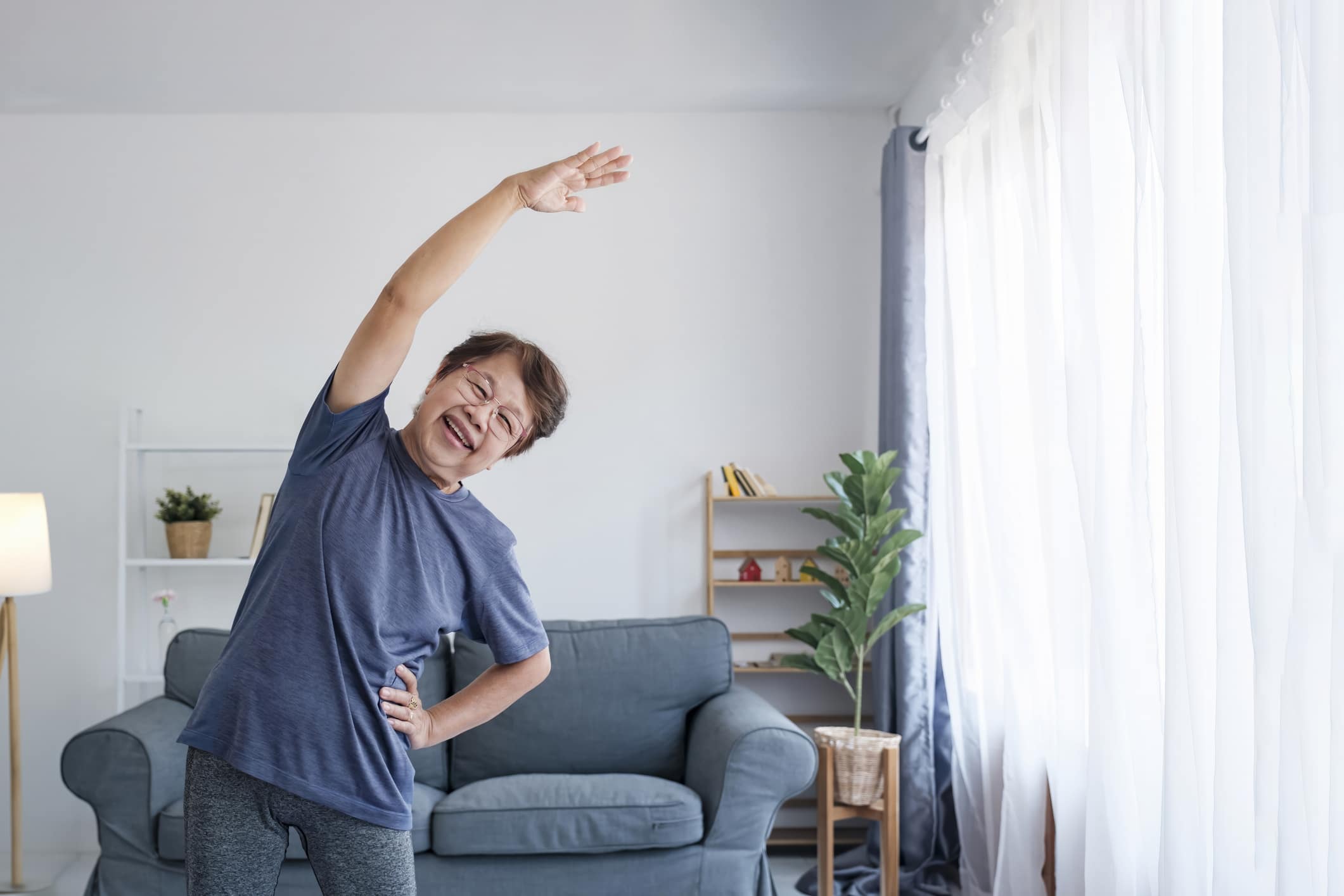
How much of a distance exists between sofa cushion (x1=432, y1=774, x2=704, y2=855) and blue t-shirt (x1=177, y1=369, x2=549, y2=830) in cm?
146

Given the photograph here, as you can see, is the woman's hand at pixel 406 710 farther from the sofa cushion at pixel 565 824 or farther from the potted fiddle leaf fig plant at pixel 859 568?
the potted fiddle leaf fig plant at pixel 859 568

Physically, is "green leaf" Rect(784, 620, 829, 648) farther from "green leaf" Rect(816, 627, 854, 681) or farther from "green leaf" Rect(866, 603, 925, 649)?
"green leaf" Rect(866, 603, 925, 649)

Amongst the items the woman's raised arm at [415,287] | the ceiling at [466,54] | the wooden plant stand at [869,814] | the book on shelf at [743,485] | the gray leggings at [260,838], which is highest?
the ceiling at [466,54]

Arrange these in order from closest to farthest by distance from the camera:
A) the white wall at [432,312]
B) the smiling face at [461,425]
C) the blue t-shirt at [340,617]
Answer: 1. the blue t-shirt at [340,617]
2. the smiling face at [461,425]
3. the white wall at [432,312]

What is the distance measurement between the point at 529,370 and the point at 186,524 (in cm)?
279

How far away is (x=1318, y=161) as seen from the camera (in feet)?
4.32

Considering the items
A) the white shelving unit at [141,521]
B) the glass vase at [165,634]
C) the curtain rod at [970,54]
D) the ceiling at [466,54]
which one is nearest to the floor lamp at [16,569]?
the white shelving unit at [141,521]

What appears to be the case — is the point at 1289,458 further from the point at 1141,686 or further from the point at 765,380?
the point at 765,380

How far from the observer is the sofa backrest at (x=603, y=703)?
10.2ft

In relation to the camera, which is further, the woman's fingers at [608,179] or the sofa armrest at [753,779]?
the sofa armrest at [753,779]

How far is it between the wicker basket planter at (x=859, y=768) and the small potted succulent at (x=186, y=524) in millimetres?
2305

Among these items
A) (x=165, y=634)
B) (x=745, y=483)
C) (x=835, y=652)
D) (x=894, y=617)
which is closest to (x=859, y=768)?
(x=835, y=652)

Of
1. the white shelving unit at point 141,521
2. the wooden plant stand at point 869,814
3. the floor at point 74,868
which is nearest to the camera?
the wooden plant stand at point 869,814

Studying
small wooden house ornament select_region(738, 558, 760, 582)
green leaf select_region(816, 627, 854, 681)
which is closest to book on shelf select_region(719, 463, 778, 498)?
small wooden house ornament select_region(738, 558, 760, 582)
